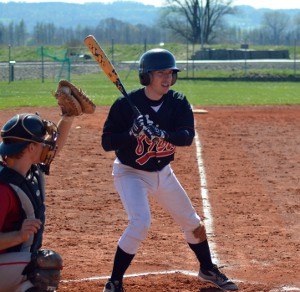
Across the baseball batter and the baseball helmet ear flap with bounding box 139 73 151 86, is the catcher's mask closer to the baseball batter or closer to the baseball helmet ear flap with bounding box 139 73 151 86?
the baseball batter

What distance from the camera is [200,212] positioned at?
8656mm

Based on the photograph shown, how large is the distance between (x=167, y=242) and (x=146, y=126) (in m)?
2.09

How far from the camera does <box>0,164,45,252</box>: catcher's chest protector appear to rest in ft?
13.8

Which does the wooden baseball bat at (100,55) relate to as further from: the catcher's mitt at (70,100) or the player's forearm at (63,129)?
the player's forearm at (63,129)

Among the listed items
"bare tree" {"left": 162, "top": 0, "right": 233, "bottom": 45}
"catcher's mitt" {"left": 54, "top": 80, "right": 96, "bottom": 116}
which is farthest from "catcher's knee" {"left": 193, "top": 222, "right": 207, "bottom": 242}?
"bare tree" {"left": 162, "top": 0, "right": 233, "bottom": 45}

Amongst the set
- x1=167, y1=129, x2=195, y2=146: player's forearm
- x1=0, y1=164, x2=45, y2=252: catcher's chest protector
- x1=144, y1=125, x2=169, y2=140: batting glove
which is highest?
x1=144, y1=125, x2=169, y2=140: batting glove

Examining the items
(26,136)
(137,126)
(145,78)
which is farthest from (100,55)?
(26,136)

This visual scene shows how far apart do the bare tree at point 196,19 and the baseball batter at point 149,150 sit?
63.1 m

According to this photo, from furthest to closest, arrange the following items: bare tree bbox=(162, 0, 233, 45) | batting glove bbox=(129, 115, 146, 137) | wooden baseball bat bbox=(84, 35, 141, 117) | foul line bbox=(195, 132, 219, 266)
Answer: bare tree bbox=(162, 0, 233, 45) < foul line bbox=(195, 132, 219, 266) < wooden baseball bat bbox=(84, 35, 141, 117) < batting glove bbox=(129, 115, 146, 137)

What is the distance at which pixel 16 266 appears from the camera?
167 inches

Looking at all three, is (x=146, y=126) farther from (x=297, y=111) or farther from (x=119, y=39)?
(x=119, y=39)

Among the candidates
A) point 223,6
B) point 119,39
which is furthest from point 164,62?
point 119,39

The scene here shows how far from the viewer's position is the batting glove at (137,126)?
218 inches

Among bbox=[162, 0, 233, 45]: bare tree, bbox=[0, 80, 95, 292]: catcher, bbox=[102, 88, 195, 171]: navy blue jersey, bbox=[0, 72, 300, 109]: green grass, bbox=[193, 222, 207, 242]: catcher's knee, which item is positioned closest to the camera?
bbox=[0, 80, 95, 292]: catcher
